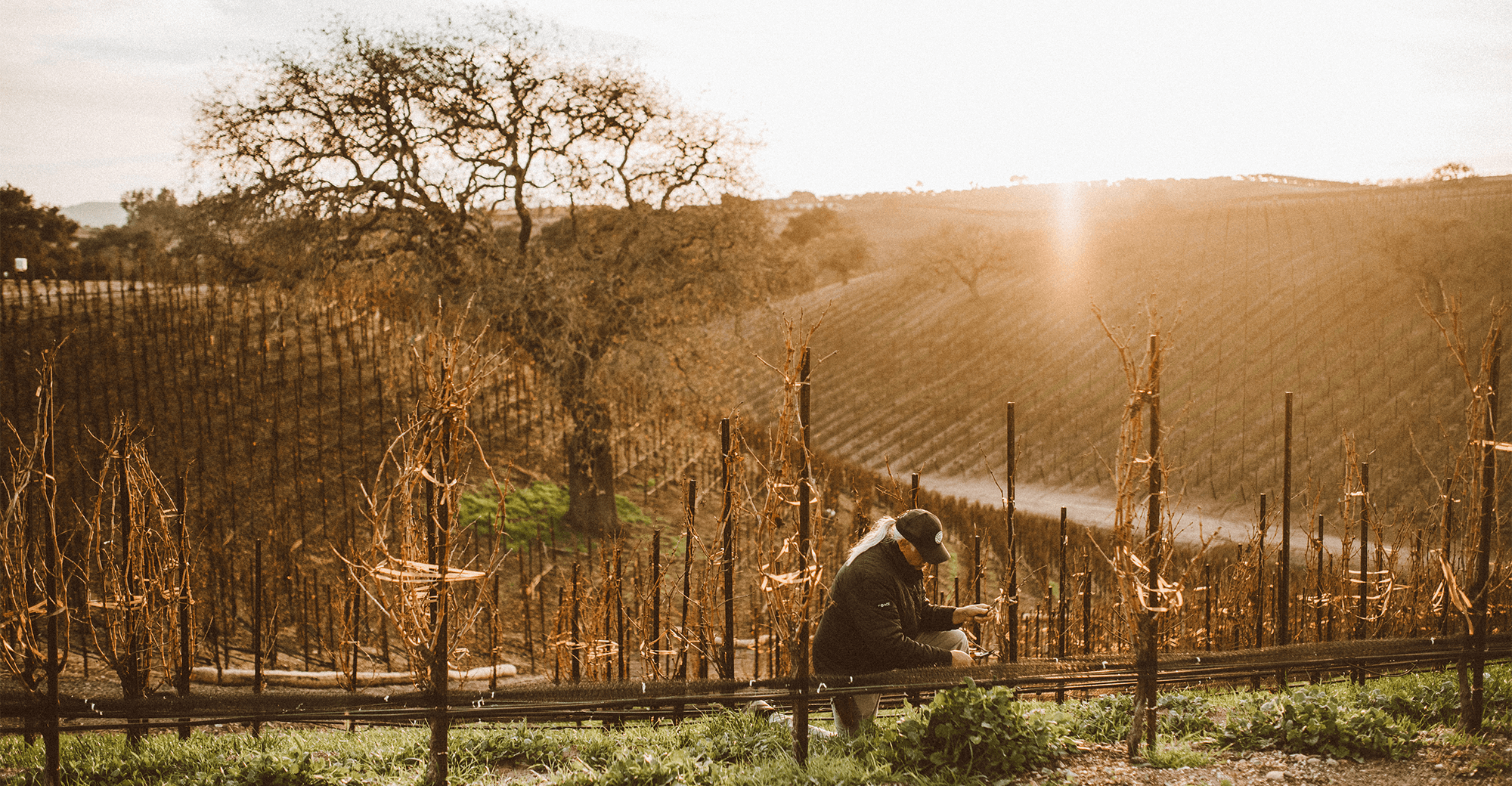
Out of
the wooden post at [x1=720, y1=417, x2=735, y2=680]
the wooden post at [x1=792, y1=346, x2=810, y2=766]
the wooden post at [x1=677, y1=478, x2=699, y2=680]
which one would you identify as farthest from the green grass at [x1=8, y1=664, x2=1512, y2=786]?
the wooden post at [x1=677, y1=478, x2=699, y2=680]

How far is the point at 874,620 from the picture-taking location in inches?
155

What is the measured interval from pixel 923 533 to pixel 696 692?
3.87 feet

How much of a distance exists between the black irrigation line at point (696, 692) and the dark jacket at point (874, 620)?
153 mm

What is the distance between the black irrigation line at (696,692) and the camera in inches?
139

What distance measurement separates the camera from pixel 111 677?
21.6 feet

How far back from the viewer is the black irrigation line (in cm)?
353

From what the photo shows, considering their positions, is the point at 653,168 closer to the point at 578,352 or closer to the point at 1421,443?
the point at 578,352

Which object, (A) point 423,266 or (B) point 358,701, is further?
(A) point 423,266

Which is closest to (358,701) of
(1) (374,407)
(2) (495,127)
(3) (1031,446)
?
(2) (495,127)

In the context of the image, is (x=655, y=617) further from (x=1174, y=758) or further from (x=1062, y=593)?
(x=1174, y=758)

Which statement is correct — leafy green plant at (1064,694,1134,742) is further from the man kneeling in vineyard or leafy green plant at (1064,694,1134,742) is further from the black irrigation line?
the man kneeling in vineyard

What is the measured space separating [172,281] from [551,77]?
7628 millimetres

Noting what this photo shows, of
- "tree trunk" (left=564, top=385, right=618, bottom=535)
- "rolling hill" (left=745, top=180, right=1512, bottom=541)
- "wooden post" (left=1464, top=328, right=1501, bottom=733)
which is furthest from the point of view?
"rolling hill" (left=745, top=180, right=1512, bottom=541)

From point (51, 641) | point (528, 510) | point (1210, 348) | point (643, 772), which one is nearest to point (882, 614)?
point (643, 772)
